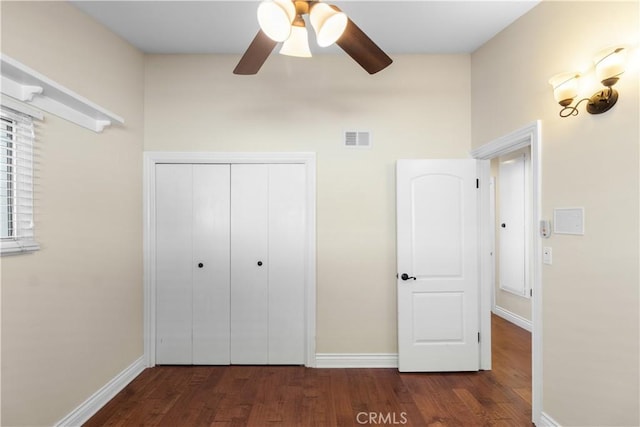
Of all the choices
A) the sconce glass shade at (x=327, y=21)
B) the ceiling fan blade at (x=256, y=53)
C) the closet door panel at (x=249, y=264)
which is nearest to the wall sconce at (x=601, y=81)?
the sconce glass shade at (x=327, y=21)

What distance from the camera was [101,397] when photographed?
220 centimetres

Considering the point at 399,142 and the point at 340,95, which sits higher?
the point at 340,95

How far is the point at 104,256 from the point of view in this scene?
2.27 m

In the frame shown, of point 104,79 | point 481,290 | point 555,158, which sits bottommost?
point 481,290

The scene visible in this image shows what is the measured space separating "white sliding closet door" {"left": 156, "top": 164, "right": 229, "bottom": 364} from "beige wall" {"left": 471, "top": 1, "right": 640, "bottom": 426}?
2550mm

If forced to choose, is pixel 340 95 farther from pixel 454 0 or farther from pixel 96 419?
pixel 96 419

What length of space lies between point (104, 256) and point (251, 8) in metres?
2.19

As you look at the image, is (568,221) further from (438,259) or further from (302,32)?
(302,32)

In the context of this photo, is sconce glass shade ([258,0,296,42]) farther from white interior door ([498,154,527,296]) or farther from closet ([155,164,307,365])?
white interior door ([498,154,527,296])

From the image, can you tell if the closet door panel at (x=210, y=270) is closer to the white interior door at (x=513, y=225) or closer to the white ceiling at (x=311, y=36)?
the white ceiling at (x=311, y=36)

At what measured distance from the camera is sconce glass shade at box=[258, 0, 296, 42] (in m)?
1.19

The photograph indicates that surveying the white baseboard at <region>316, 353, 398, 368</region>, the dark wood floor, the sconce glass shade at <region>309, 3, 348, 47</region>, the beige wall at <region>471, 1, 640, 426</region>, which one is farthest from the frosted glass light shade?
the white baseboard at <region>316, 353, 398, 368</region>

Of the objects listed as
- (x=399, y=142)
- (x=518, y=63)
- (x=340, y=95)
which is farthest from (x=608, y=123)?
(x=340, y=95)

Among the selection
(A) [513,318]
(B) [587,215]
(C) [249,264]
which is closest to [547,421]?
(B) [587,215]
